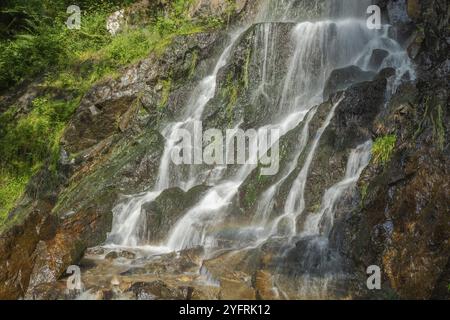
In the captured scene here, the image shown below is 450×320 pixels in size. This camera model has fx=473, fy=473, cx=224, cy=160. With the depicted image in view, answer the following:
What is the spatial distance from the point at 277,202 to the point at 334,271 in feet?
8.92

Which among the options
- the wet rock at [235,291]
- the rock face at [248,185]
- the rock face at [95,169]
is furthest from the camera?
the rock face at [95,169]

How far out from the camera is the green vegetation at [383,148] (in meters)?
7.95

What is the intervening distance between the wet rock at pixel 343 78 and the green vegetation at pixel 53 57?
4.78 metres

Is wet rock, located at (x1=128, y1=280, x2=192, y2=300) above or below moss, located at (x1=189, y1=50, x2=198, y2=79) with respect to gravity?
below

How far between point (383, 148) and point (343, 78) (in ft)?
13.3

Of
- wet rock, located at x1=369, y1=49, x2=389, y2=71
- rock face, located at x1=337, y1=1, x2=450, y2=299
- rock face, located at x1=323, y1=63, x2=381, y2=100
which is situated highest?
wet rock, located at x1=369, y1=49, x2=389, y2=71

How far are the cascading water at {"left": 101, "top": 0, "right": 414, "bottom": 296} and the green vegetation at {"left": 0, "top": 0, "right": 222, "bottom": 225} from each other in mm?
2759

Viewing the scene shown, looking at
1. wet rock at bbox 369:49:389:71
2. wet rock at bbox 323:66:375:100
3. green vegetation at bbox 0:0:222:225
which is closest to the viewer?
wet rock at bbox 323:66:375:100

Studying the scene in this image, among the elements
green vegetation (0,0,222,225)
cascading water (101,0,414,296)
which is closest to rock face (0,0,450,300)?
cascading water (101,0,414,296)

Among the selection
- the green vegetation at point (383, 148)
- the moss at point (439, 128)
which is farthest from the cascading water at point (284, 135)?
the moss at point (439, 128)

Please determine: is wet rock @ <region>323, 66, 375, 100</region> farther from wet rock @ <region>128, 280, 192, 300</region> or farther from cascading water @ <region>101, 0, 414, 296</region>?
wet rock @ <region>128, 280, 192, 300</region>

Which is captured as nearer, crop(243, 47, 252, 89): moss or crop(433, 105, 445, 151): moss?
crop(433, 105, 445, 151): moss

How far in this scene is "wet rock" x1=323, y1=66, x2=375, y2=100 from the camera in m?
11.6

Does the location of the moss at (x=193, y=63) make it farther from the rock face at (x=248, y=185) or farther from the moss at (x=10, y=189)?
the moss at (x=10, y=189)
